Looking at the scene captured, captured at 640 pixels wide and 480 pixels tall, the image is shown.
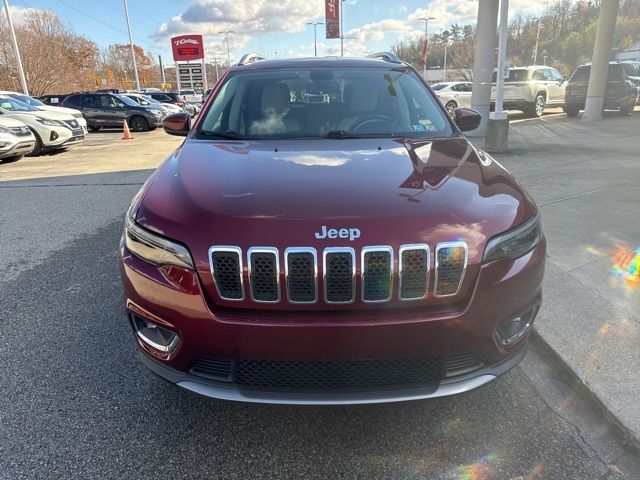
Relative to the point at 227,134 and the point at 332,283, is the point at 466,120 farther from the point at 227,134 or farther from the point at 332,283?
the point at 332,283

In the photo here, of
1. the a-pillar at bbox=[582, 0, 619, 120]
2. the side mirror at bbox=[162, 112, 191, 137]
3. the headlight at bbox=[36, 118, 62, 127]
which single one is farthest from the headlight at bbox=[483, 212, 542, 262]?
the a-pillar at bbox=[582, 0, 619, 120]

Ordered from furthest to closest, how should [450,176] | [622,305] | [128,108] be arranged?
1. [128,108]
2. [622,305]
3. [450,176]

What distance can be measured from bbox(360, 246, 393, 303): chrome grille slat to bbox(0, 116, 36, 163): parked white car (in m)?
11.8

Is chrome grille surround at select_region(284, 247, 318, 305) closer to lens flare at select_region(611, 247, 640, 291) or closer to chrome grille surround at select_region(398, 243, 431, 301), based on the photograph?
chrome grille surround at select_region(398, 243, 431, 301)

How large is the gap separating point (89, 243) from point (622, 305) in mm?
4946

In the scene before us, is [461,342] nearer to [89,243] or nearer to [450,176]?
[450,176]

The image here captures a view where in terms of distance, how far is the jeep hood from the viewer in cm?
192

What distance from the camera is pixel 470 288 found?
1954 millimetres

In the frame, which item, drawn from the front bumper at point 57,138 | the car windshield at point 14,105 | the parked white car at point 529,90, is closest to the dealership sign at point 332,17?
the parked white car at point 529,90

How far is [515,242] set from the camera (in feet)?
6.88

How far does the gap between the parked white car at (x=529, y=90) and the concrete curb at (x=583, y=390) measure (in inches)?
688

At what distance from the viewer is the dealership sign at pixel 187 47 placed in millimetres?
57875

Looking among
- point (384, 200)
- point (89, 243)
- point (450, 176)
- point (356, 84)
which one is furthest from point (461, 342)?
Result: point (89, 243)

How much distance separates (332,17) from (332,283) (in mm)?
51677
